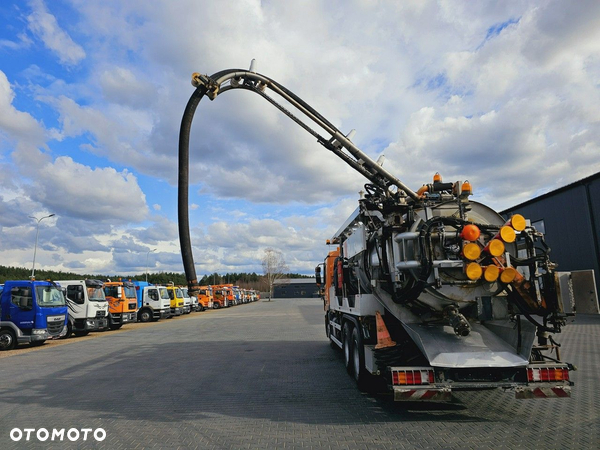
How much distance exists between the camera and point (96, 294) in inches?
803

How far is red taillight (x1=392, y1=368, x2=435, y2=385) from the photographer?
556 cm

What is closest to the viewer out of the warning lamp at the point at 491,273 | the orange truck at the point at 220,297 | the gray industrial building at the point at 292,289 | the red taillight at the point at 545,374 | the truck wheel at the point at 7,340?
the warning lamp at the point at 491,273

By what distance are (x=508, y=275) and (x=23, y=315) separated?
15.8m

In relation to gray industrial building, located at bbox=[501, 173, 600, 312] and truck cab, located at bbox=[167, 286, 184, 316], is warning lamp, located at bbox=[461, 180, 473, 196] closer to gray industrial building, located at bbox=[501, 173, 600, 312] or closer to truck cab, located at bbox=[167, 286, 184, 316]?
gray industrial building, located at bbox=[501, 173, 600, 312]

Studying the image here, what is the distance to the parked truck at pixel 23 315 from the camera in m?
15.0

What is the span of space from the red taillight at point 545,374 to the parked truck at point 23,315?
50.9ft

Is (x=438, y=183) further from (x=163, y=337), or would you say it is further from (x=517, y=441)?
(x=163, y=337)

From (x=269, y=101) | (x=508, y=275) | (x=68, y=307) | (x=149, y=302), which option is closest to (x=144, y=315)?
(x=149, y=302)

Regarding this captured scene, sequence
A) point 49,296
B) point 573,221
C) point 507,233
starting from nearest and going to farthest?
point 507,233
point 49,296
point 573,221

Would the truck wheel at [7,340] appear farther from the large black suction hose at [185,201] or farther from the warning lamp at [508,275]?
the warning lamp at [508,275]

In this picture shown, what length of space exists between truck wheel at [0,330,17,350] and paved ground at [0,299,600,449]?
15.2 feet

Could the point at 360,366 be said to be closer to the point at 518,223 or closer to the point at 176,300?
the point at 518,223

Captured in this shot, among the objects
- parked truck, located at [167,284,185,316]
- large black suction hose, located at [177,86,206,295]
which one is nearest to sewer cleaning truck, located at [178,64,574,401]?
large black suction hose, located at [177,86,206,295]

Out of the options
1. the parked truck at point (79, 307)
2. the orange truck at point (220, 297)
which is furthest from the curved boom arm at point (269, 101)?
the orange truck at point (220, 297)
